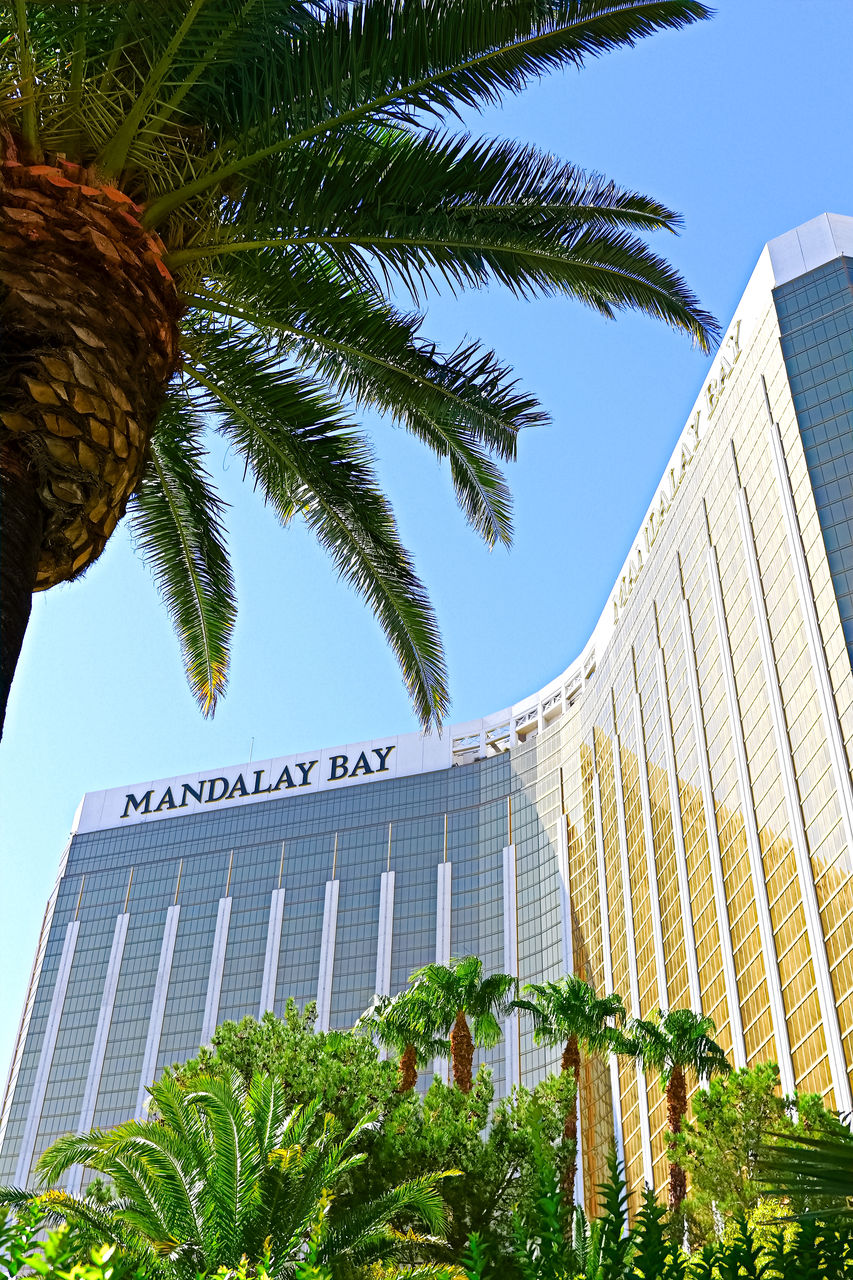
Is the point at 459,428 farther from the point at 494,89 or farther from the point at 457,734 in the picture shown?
the point at 457,734

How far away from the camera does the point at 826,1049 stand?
46.2m

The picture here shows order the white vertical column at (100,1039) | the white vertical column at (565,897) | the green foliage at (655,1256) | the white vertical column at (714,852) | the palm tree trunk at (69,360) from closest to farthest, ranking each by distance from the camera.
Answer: the green foliage at (655,1256) → the palm tree trunk at (69,360) → the white vertical column at (714,852) → the white vertical column at (565,897) → the white vertical column at (100,1039)

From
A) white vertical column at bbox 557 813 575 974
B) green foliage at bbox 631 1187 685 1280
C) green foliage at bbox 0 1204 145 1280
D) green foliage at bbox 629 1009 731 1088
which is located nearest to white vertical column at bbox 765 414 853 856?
green foliage at bbox 629 1009 731 1088

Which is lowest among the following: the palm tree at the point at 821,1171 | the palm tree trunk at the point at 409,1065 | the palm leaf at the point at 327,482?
the palm tree at the point at 821,1171

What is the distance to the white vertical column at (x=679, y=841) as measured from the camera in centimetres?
6031

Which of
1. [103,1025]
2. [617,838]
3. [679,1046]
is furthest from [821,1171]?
[103,1025]

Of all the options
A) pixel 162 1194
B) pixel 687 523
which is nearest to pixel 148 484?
pixel 162 1194

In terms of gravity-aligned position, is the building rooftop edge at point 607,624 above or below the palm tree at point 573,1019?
above

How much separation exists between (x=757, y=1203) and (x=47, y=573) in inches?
952

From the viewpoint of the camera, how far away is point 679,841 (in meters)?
64.8

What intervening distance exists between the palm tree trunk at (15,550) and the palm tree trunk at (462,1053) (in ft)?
76.4

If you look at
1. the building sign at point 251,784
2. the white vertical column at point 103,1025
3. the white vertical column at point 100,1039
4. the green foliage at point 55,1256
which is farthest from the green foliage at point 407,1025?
the building sign at point 251,784

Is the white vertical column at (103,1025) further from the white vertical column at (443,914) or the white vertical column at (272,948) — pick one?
the white vertical column at (443,914)

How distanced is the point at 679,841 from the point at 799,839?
47.4 feet
